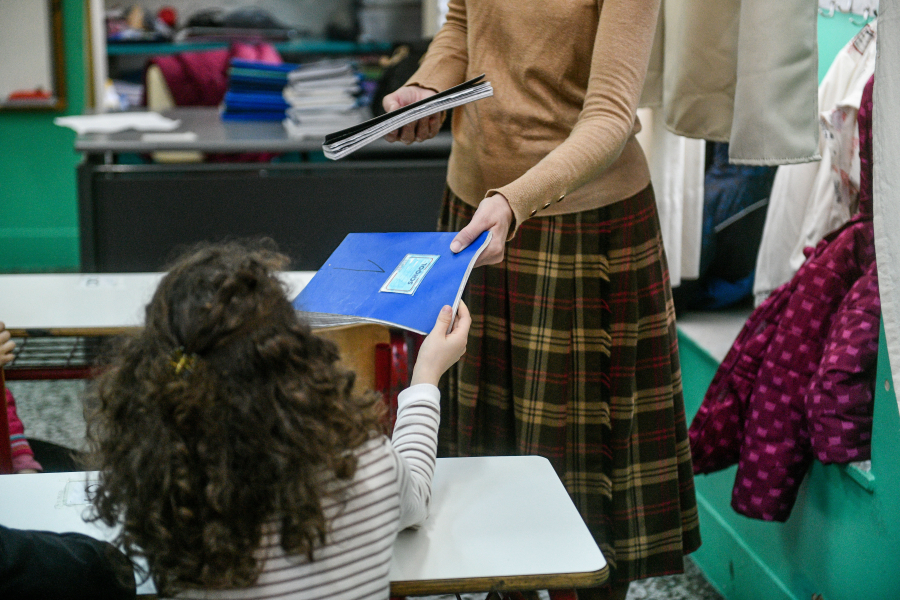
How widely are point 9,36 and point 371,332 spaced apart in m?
3.63

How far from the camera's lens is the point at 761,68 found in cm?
128

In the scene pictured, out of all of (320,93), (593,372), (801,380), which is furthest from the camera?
(320,93)

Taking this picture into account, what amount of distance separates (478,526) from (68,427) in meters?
2.28

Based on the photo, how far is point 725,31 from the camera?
4.80ft

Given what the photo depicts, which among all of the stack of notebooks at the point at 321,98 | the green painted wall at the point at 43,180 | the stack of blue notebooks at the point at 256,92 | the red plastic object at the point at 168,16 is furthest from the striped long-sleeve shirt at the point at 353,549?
the red plastic object at the point at 168,16

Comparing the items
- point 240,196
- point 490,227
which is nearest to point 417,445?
point 490,227

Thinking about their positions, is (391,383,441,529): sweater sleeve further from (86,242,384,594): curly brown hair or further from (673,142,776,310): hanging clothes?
(673,142,776,310): hanging clothes

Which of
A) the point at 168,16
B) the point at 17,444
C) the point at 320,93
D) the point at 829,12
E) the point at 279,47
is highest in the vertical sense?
the point at 168,16

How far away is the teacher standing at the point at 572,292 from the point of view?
125cm

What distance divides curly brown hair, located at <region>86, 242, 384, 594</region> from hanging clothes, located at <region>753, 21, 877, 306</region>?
1.24 meters

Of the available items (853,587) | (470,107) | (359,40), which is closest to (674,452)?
(853,587)

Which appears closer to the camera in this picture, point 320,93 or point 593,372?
point 593,372

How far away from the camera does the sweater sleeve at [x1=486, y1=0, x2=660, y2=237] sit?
113 centimetres

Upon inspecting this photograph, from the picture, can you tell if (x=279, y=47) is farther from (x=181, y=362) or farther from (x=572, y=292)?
(x=181, y=362)
